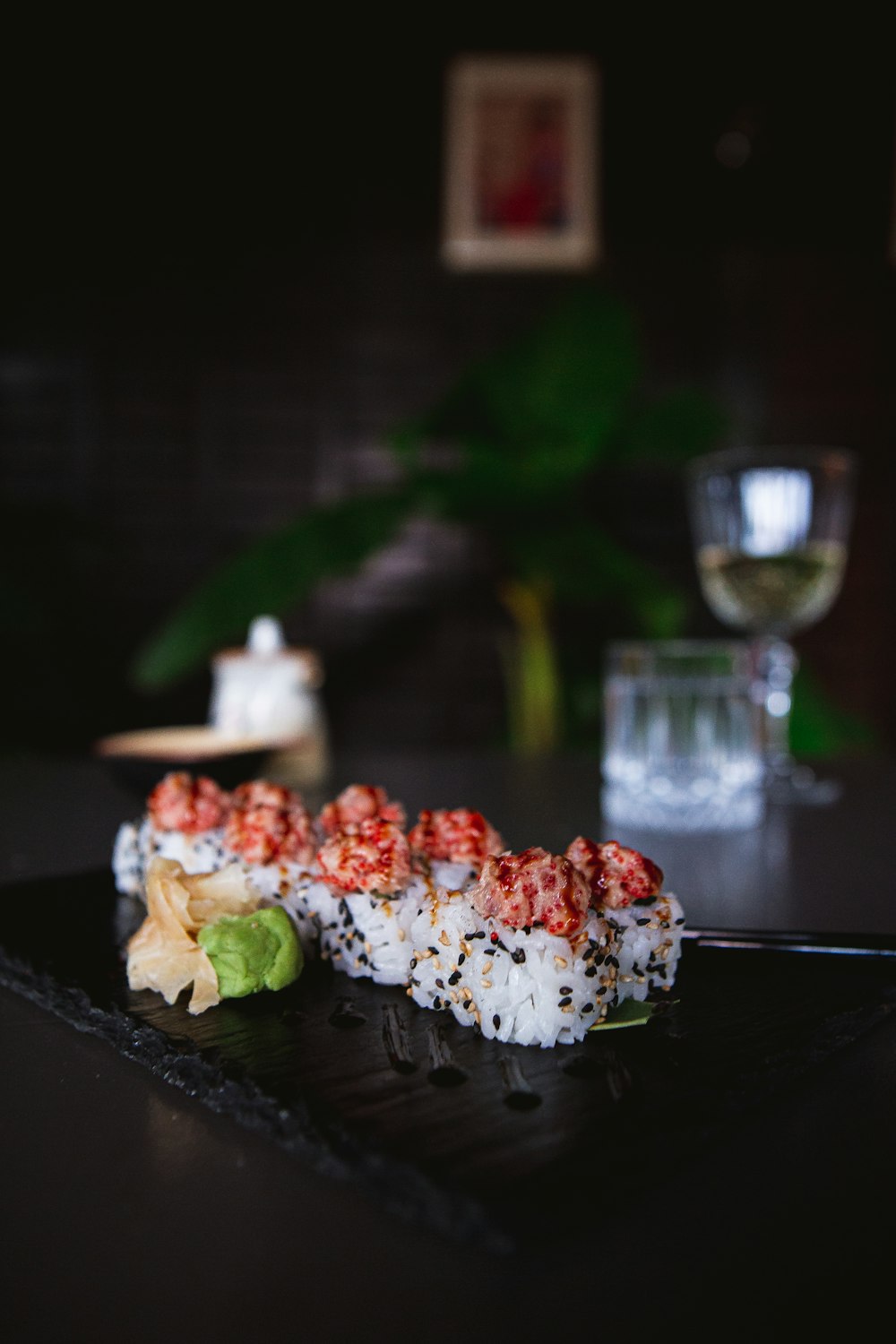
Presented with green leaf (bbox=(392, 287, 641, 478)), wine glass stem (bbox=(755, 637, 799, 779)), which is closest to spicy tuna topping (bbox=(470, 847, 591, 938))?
wine glass stem (bbox=(755, 637, 799, 779))

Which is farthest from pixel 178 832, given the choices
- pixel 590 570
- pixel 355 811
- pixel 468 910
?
pixel 590 570

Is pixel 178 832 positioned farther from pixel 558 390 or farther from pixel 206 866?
pixel 558 390

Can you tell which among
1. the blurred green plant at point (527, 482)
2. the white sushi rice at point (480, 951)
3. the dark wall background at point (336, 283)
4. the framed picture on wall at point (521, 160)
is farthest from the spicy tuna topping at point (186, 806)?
the framed picture on wall at point (521, 160)

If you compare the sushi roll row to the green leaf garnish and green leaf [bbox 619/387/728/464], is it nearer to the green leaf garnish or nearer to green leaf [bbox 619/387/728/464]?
the green leaf garnish

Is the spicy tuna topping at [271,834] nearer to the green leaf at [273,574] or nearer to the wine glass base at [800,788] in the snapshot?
the wine glass base at [800,788]

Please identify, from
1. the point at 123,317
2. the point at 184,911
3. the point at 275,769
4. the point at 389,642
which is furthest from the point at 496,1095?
the point at 123,317

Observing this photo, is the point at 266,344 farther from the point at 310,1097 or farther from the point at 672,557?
the point at 310,1097
